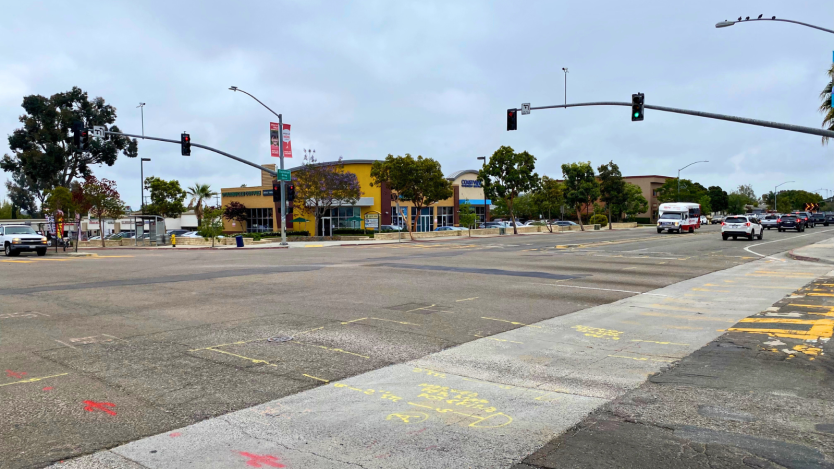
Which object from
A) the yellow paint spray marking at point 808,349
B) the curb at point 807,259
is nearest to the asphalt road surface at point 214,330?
the yellow paint spray marking at point 808,349

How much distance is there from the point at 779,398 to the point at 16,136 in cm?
7670

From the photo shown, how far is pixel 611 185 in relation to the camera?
74000 mm

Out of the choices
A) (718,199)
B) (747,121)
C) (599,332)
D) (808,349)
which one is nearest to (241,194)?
(747,121)

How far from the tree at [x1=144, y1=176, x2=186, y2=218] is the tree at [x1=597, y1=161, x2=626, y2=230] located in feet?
177

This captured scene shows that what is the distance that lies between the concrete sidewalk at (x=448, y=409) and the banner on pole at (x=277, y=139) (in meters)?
32.0

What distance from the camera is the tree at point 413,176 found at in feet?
172

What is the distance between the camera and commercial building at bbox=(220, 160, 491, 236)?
67500 millimetres

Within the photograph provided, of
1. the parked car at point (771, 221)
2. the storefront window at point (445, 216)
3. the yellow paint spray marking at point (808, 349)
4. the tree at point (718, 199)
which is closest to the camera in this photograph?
the yellow paint spray marking at point (808, 349)

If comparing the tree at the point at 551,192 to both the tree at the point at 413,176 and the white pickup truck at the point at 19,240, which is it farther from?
the white pickup truck at the point at 19,240

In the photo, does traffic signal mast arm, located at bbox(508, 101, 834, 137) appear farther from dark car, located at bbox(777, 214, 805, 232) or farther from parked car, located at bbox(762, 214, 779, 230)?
parked car, located at bbox(762, 214, 779, 230)

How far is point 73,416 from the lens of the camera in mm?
5449

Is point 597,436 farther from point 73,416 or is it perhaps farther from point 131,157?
point 131,157

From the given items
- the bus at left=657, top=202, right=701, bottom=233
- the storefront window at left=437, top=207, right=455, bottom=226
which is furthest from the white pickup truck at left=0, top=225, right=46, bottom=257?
the storefront window at left=437, top=207, right=455, bottom=226

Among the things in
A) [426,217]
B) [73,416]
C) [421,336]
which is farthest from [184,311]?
[426,217]
